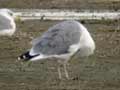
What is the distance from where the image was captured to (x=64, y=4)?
34.8m

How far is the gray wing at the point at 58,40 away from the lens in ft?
33.9

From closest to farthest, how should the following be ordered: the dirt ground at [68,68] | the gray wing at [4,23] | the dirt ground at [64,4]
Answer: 1. the dirt ground at [68,68]
2. the gray wing at [4,23]
3. the dirt ground at [64,4]

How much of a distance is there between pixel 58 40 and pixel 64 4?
24.5 metres

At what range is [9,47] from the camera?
49.7ft

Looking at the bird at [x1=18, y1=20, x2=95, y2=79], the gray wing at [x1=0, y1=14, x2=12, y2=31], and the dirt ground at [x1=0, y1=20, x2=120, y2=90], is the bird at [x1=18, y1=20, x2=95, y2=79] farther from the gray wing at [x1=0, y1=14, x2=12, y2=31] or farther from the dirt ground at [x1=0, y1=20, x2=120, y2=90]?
the gray wing at [x1=0, y1=14, x2=12, y2=31]

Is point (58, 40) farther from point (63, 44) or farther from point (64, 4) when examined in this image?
point (64, 4)

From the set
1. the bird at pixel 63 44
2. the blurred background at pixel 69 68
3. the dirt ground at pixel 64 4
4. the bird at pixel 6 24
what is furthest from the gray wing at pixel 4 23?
the dirt ground at pixel 64 4

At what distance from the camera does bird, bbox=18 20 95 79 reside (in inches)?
406

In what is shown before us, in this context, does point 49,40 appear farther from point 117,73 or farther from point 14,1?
point 14,1

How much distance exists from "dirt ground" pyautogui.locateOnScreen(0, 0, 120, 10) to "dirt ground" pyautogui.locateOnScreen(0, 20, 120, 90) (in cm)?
1636

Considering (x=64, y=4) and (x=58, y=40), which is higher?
(x=58, y=40)

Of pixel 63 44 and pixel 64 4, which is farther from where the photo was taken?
pixel 64 4

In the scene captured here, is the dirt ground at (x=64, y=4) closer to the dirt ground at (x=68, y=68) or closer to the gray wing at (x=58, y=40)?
the dirt ground at (x=68, y=68)

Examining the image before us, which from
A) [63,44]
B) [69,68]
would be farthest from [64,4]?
[63,44]
